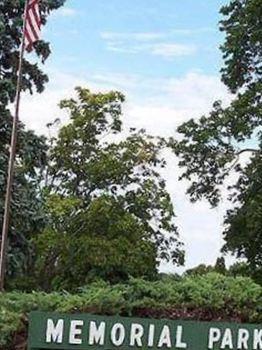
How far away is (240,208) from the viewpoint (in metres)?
27.0

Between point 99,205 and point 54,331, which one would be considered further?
point 99,205

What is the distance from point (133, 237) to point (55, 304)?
19.5 m

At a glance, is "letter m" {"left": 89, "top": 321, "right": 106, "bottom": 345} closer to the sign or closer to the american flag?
the sign

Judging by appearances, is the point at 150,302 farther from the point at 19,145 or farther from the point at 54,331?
the point at 19,145

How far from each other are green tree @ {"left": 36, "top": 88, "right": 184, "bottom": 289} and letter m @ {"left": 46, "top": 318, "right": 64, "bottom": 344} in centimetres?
1884

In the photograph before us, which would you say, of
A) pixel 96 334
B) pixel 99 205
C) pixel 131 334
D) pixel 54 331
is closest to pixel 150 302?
pixel 131 334

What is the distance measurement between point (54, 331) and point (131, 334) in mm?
902

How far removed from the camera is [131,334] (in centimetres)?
1002

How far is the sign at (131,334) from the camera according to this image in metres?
9.84

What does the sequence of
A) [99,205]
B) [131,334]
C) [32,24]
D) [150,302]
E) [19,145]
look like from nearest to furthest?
[131,334]
[150,302]
[32,24]
[19,145]
[99,205]

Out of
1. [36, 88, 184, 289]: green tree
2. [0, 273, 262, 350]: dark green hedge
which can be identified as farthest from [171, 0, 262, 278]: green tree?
[0, 273, 262, 350]: dark green hedge

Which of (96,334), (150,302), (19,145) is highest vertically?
(19,145)

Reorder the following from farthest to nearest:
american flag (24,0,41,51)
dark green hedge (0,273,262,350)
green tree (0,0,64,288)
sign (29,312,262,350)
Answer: green tree (0,0,64,288), american flag (24,0,41,51), dark green hedge (0,273,262,350), sign (29,312,262,350)

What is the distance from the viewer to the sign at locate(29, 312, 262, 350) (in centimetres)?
984
